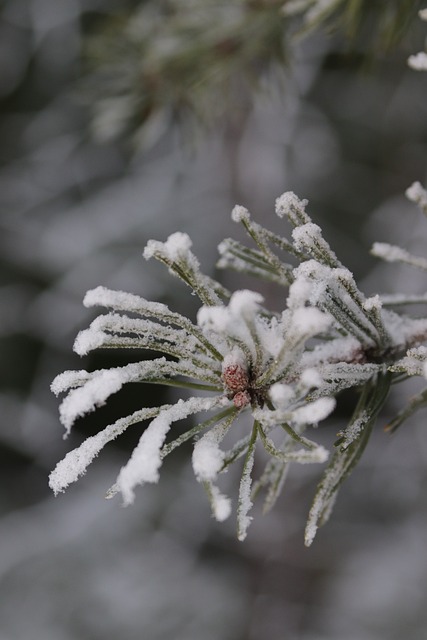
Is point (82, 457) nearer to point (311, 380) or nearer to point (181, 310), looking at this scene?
point (311, 380)

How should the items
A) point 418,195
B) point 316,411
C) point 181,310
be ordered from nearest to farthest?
1. point 316,411
2. point 418,195
3. point 181,310

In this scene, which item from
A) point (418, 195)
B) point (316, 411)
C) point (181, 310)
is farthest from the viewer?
point (181, 310)

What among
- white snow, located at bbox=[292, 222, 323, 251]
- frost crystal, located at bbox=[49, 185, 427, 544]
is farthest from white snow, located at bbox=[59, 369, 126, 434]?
white snow, located at bbox=[292, 222, 323, 251]

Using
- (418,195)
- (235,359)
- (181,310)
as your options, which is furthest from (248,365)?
(181,310)

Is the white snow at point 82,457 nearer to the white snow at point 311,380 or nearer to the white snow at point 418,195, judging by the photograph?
the white snow at point 311,380

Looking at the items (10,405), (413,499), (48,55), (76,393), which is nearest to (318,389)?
(76,393)

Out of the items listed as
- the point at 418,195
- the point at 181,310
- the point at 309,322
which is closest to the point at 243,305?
the point at 309,322

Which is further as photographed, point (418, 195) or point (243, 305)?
point (418, 195)

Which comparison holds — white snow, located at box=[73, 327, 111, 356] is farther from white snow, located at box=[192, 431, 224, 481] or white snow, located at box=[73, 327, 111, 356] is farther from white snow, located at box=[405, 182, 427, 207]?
white snow, located at box=[405, 182, 427, 207]

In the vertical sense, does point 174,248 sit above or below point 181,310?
above
